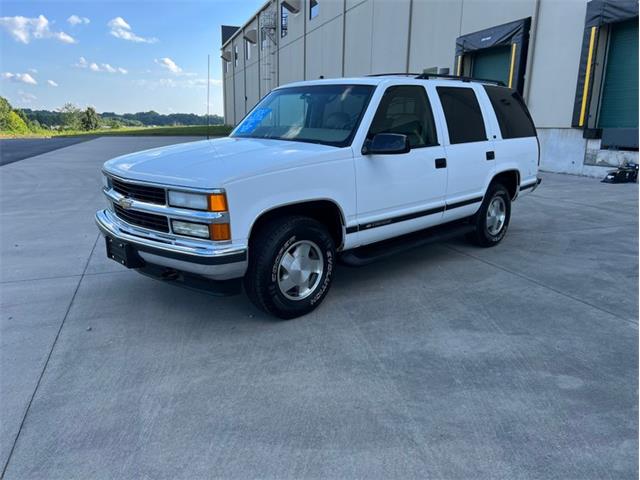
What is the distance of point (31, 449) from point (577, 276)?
493 centimetres

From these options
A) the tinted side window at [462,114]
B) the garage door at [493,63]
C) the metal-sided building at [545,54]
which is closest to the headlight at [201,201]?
the tinted side window at [462,114]

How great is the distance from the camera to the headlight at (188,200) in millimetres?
3258

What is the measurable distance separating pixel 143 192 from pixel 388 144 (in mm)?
2000

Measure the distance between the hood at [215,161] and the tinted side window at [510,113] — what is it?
9.34 ft

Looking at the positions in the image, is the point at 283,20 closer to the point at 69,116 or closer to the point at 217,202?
the point at 217,202

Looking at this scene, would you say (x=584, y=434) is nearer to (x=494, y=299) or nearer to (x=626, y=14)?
(x=494, y=299)

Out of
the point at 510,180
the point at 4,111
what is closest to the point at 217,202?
the point at 510,180

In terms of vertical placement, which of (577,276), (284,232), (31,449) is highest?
(284,232)

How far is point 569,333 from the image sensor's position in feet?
12.0

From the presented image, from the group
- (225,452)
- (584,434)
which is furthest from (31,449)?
(584,434)

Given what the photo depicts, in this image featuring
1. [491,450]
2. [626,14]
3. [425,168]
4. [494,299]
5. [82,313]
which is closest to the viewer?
[491,450]

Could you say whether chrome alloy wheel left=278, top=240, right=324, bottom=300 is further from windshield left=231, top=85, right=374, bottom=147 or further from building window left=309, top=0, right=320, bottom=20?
building window left=309, top=0, right=320, bottom=20

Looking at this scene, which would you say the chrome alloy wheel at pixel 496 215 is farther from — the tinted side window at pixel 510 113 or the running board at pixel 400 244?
the tinted side window at pixel 510 113

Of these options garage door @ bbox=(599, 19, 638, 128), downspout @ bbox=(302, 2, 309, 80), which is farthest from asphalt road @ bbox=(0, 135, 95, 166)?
garage door @ bbox=(599, 19, 638, 128)
